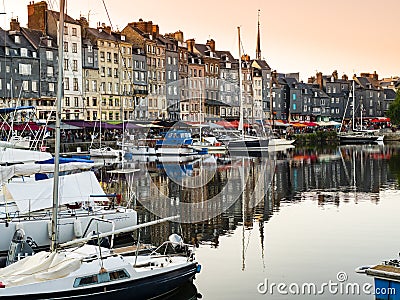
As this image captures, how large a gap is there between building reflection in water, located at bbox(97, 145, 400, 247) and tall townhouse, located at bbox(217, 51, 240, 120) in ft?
138

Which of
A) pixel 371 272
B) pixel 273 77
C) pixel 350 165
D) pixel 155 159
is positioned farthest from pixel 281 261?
pixel 273 77

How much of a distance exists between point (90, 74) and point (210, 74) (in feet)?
96.0

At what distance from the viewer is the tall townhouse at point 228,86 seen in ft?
341

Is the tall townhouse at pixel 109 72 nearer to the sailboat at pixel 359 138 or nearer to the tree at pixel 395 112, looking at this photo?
the sailboat at pixel 359 138

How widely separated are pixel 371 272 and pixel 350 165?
141 feet

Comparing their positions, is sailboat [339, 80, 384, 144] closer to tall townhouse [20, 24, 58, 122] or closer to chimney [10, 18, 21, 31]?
tall townhouse [20, 24, 58, 122]

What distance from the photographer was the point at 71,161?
25.4 m

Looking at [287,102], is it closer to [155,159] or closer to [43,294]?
[155,159]

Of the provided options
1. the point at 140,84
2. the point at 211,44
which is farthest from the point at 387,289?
the point at 211,44

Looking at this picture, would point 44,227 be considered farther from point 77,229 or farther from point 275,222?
point 275,222

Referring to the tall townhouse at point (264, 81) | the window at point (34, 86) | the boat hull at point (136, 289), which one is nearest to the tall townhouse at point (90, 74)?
the window at point (34, 86)

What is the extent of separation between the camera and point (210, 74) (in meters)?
104

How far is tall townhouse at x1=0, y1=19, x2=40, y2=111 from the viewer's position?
218 feet

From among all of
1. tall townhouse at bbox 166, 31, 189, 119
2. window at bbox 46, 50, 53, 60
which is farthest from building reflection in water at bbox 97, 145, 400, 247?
tall townhouse at bbox 166, 31, 189, 119
